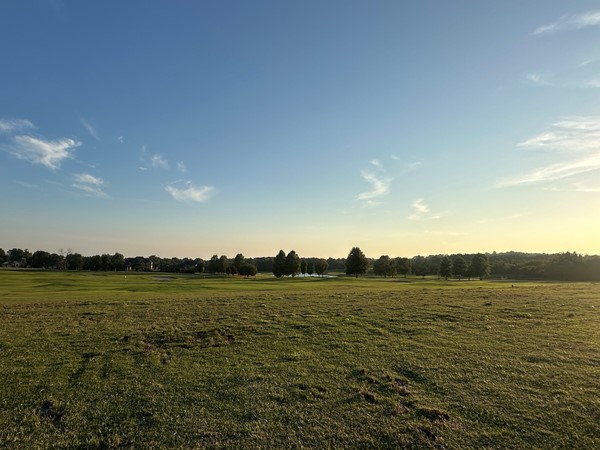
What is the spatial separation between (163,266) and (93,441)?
673 feet

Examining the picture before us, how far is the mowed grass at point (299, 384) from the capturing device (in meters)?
7.89

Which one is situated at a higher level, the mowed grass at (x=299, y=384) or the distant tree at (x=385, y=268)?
the distant tree at (x=385, y=268)


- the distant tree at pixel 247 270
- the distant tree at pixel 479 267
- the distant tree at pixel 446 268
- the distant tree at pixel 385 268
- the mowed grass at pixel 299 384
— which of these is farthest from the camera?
the distant tree at pixel 247 270

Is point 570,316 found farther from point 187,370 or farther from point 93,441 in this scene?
point 93,441

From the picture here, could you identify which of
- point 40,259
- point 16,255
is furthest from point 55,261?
point 16,255

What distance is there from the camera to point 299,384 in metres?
10.7

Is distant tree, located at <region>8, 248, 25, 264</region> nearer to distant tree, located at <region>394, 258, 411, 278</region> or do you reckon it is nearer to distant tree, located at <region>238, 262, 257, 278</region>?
distant tree, located at <region>238, 262, 257, 278</region>

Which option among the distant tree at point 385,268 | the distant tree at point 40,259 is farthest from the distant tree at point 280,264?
the distant tree at point 40,259

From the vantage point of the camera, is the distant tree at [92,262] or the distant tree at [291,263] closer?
the distant tree at [291,263]

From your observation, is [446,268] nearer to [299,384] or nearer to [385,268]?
[385,268]

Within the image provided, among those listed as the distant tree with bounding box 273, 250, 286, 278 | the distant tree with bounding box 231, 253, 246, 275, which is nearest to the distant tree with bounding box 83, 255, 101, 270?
the distant tree with bounding box 231, 253, 246, 275

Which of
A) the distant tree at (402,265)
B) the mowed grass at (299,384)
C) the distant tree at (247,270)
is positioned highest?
the distant tree at (402,265)

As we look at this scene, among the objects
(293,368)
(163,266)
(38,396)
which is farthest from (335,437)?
(163,266)

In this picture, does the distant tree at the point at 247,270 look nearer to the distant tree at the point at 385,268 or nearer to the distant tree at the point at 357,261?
the distant tree at the point at 357,261
